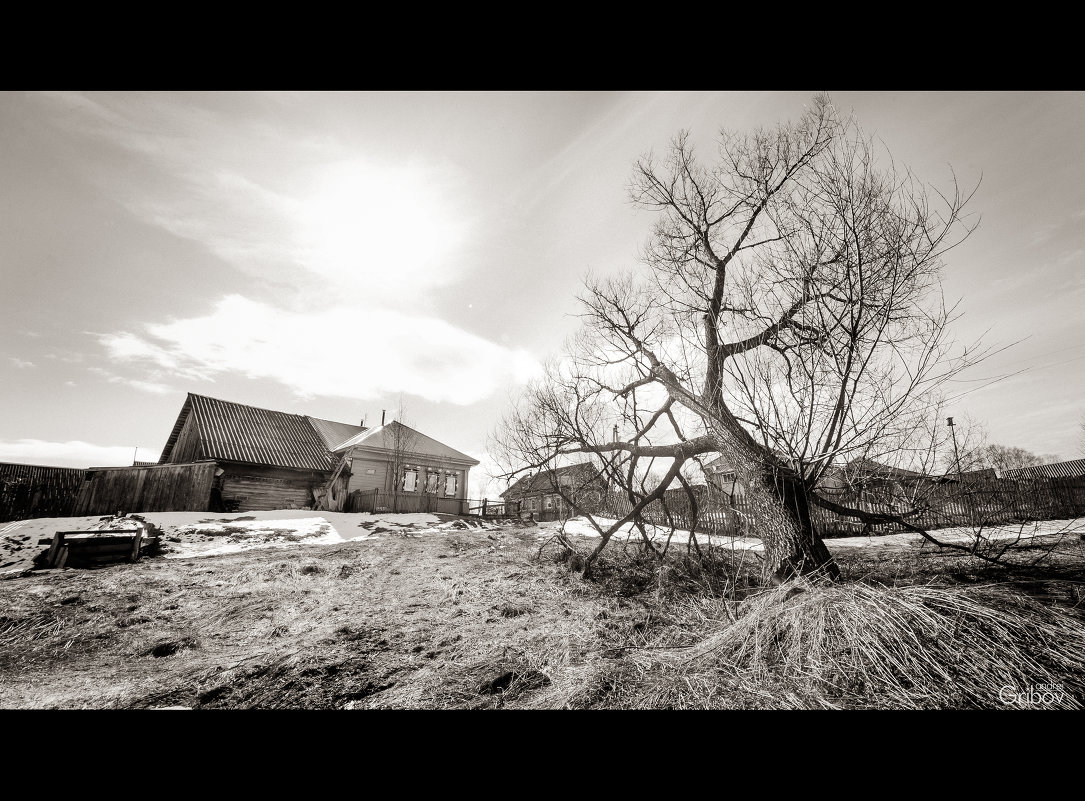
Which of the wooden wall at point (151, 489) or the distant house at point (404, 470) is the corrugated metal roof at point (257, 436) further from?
the distant house at point (404, 470)

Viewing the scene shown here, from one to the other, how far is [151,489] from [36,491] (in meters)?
5.90

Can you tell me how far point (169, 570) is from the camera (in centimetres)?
698

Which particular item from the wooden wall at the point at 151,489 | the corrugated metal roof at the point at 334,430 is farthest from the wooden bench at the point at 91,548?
the corrugated metal roof at the point at 334,430

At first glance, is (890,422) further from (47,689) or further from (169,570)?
(169,570)

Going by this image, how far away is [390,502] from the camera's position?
62.8 ft

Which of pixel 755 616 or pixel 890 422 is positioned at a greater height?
pixel 890 422

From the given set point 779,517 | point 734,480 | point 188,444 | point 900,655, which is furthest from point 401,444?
point 900,655

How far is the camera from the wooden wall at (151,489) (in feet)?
48.6

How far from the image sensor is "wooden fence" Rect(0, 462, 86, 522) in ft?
50.6

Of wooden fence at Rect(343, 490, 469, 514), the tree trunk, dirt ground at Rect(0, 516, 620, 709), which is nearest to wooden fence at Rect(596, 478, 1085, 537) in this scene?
the tree trunk

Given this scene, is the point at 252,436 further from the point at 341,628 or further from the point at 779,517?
the point at 779,517

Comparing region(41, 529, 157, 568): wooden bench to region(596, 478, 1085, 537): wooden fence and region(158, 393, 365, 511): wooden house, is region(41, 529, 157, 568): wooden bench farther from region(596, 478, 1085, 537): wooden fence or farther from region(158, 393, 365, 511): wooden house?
region(596, 478, 1085, 537): wooden fence
